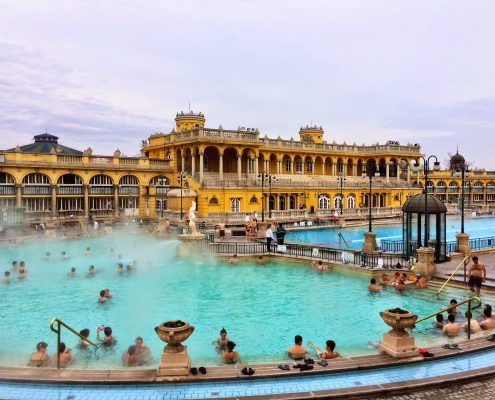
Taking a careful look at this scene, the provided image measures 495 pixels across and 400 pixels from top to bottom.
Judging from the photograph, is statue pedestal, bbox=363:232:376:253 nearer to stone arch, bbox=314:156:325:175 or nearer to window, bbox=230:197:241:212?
window, bbox=230:197:241:212

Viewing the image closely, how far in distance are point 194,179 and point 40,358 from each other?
37187 millimetres

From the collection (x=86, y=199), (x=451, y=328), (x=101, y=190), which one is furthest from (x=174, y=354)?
(x=101, y=190)

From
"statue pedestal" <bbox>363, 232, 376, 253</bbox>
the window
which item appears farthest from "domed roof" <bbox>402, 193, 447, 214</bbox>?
the window

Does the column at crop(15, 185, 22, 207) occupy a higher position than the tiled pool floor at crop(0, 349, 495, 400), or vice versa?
the column at crop(15, 185, 22, 207)

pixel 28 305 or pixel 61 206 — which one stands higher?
pixel 61 206

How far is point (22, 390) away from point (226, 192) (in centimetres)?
3925

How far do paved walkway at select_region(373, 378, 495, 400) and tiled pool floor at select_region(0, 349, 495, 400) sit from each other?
0.46m

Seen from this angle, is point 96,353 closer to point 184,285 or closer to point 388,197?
point 184,285

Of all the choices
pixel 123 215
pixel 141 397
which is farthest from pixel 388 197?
pixel 141 397

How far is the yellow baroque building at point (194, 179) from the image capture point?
43.4 meters

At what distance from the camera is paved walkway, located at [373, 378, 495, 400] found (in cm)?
861

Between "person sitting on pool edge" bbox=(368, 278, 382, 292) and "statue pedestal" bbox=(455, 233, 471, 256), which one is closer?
"person sitting on pool edge" bbox=(368, 278, 382, 292)

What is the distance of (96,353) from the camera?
1206 cm

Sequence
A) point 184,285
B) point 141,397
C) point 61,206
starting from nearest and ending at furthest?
point 141,397
point 184,285
point 61,206
